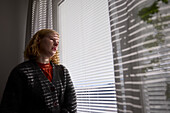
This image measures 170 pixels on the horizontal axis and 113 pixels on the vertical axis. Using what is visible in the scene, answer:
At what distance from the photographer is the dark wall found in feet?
6.53

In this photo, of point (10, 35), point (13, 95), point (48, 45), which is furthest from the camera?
point (10, 35)

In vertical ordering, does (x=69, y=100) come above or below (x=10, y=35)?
below

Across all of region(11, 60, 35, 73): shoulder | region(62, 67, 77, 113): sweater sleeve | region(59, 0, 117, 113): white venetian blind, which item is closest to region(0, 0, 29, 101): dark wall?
region(59, 0, 117, 113): white venetian blind

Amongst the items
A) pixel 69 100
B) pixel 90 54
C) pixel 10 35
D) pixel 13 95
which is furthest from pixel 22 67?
pixel 10 35

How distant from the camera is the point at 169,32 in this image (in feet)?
2.02

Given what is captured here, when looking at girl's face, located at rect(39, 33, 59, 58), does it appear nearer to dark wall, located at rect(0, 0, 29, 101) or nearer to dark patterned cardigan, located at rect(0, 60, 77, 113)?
dark patterned cardigan, located at rect(0, 60, 77, 113)

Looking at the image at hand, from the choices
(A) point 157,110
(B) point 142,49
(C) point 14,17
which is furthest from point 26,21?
(A) point 157,110

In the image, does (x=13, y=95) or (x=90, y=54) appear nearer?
(x=13, y=95)

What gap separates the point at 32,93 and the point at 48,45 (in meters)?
0.41

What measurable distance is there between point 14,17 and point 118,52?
75.8 inches

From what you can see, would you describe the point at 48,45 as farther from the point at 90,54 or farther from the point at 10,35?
the point at 10,35

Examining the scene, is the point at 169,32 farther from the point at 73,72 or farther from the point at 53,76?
the point at 73,72

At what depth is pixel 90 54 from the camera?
51.5 inches

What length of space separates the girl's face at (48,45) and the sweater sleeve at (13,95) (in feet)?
0.91
